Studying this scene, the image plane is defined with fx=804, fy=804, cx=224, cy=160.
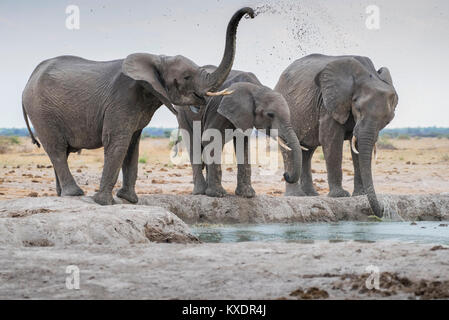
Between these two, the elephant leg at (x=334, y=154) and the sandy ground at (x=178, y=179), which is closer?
the elephant leg at (x=334, y=154)

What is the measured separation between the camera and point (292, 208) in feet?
40.8

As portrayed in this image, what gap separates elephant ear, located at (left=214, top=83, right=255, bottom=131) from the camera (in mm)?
11961

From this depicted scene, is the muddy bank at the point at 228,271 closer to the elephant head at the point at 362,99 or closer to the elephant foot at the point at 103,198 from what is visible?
the elephant foot at the point at 103,198

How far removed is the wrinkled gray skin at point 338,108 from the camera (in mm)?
12633

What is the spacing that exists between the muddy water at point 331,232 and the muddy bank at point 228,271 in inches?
90.6

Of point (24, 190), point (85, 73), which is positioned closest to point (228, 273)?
point (85, 73)

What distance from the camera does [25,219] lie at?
804 cm

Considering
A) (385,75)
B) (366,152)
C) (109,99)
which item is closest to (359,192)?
(366,152)

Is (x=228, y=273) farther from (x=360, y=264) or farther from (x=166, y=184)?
(x=166, y=184)

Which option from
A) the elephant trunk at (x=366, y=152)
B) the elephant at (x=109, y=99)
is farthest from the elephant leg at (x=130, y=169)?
the elephant trunk at (x=366, y=152)

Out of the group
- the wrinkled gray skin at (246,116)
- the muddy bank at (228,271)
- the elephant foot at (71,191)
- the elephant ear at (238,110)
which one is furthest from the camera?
the elephant ear at (238,110)

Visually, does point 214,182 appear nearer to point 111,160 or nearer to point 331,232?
point 111,160

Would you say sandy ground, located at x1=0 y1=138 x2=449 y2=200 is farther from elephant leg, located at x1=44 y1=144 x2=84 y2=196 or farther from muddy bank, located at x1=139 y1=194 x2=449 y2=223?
muddy bank, located at x1=139 y1=194 x2=449 y2=223

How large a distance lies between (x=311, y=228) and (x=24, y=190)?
337 inches
